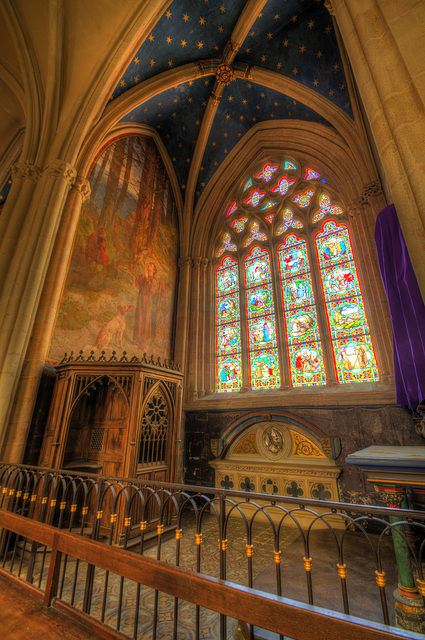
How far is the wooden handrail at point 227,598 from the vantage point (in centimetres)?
125

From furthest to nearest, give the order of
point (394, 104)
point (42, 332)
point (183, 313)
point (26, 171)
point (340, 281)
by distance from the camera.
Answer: point (183, 313) → point (340, 281) → point (26, 171) → point (42, 332) → point (394, 104)

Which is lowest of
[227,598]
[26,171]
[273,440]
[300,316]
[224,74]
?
[227,598]

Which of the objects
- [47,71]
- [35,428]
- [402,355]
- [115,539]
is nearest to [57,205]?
[47,71]

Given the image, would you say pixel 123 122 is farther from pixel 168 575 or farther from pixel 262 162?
pixel 168 575

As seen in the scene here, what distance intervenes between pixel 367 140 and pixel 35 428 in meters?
9.18

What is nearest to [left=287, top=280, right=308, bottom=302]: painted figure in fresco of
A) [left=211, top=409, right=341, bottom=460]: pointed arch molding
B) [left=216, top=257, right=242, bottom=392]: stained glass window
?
[left=216, top=257, right=242, bottom=392]: stained glass window

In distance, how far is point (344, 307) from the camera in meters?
7.04

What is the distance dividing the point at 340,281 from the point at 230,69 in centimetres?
671

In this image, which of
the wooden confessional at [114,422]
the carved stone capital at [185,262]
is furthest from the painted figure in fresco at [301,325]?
the carved stone capital at [185,262]

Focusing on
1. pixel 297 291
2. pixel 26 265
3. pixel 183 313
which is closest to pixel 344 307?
pixel 297 291

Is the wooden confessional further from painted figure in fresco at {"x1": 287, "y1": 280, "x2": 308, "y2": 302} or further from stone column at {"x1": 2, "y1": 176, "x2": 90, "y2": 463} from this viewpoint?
painted figure in fresco at {"x1": 287, "y1": 280, "x2": 308, "y2": 302}

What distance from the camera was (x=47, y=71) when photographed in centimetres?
643

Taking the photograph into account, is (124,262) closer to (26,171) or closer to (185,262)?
(185,262)

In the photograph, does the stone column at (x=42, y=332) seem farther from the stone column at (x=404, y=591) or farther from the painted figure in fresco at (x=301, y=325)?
the painted figure in fresco at (x=301, y=325)
